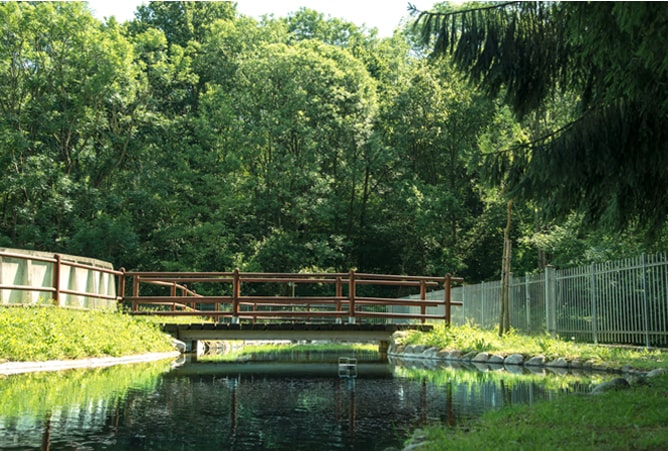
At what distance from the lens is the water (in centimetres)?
670

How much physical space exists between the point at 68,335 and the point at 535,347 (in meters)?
9.37

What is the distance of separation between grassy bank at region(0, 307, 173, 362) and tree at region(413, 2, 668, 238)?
9.17m

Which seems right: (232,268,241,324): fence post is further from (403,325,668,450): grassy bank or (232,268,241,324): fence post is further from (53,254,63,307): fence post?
(403,325,668,450): grassy bank

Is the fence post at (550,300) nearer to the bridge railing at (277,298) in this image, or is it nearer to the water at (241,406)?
the bridge railing at (277,298)

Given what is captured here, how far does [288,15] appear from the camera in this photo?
55.2m

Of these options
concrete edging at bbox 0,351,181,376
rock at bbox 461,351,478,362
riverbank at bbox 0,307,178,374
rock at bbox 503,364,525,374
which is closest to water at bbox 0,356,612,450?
rock at bbox 503,364,525,374

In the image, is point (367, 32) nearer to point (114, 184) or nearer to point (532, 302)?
point (114, 184)

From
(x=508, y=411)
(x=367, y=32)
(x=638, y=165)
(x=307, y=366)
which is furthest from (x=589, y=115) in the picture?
(x=367, y=32)

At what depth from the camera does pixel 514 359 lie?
1532 centimetres

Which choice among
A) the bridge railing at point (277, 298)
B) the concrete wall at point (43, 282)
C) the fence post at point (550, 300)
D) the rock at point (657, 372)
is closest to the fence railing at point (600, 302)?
the fence post at point (550, 300)

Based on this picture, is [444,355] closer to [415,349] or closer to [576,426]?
[415,349]

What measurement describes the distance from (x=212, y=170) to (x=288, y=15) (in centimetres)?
1704

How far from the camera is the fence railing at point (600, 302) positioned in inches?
556

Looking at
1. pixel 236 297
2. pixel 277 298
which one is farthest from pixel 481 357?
pixel 236 297
